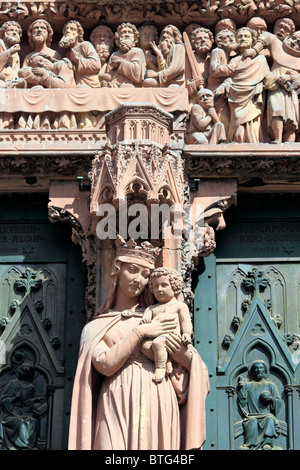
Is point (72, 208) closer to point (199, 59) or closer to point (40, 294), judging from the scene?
point (40, 294)

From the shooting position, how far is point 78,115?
44.2ft

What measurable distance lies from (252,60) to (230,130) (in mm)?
738

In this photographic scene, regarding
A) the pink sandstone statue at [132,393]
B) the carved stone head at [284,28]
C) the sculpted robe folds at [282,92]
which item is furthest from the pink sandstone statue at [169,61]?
the pink sandstone statue at [132,393]

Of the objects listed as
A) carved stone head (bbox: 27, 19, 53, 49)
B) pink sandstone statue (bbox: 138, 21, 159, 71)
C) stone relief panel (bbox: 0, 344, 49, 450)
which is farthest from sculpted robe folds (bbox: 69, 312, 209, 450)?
carved stone head (bbox: 27, 19, 53, 49)

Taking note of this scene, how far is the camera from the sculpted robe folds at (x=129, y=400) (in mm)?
11352

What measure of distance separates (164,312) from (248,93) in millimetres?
2687

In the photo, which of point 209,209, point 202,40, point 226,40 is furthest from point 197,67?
point 209,209

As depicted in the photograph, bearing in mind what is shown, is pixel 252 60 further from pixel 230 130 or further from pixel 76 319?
pixel 76 319

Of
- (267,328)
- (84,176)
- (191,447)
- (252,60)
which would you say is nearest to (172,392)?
(191,447)

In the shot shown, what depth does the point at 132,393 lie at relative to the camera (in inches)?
452

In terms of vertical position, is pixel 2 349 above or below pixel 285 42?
below

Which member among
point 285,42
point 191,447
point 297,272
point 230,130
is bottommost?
point 191,447
